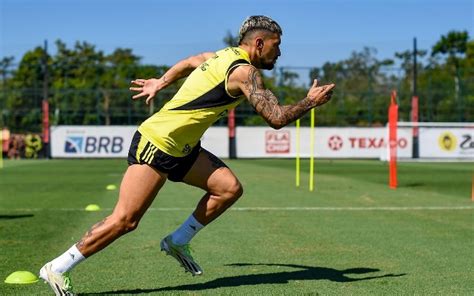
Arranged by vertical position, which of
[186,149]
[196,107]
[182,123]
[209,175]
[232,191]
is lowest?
[232,191]

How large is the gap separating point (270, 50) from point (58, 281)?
227 centimetres

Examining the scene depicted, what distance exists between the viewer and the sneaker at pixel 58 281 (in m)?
5.72

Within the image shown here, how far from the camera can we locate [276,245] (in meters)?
8.71

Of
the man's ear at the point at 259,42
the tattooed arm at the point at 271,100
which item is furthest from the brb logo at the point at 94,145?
the tattooed arm at the point at 271,100

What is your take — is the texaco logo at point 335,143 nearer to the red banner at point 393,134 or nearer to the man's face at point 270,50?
the red banner at point 393,134

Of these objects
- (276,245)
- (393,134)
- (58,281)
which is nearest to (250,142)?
(393,134)

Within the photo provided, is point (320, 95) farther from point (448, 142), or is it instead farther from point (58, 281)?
point (448, 142)

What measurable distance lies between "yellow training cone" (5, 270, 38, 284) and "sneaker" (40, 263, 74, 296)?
0.67 meters

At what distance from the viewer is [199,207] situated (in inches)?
262

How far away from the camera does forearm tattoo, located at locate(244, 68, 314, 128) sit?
5.60 metres

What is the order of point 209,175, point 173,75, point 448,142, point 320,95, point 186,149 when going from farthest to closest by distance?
point 448,142, point 173,75, point 209,175, point 186,149, point 320,95

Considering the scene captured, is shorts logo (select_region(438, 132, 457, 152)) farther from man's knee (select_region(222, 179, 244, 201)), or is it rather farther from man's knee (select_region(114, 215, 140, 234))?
man's knee (select_region(114, 215, 140, 234))

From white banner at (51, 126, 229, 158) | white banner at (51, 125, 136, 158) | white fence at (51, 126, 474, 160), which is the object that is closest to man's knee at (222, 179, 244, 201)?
white fence at (51, 126, 474, 160)

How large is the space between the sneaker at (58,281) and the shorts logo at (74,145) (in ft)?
120
